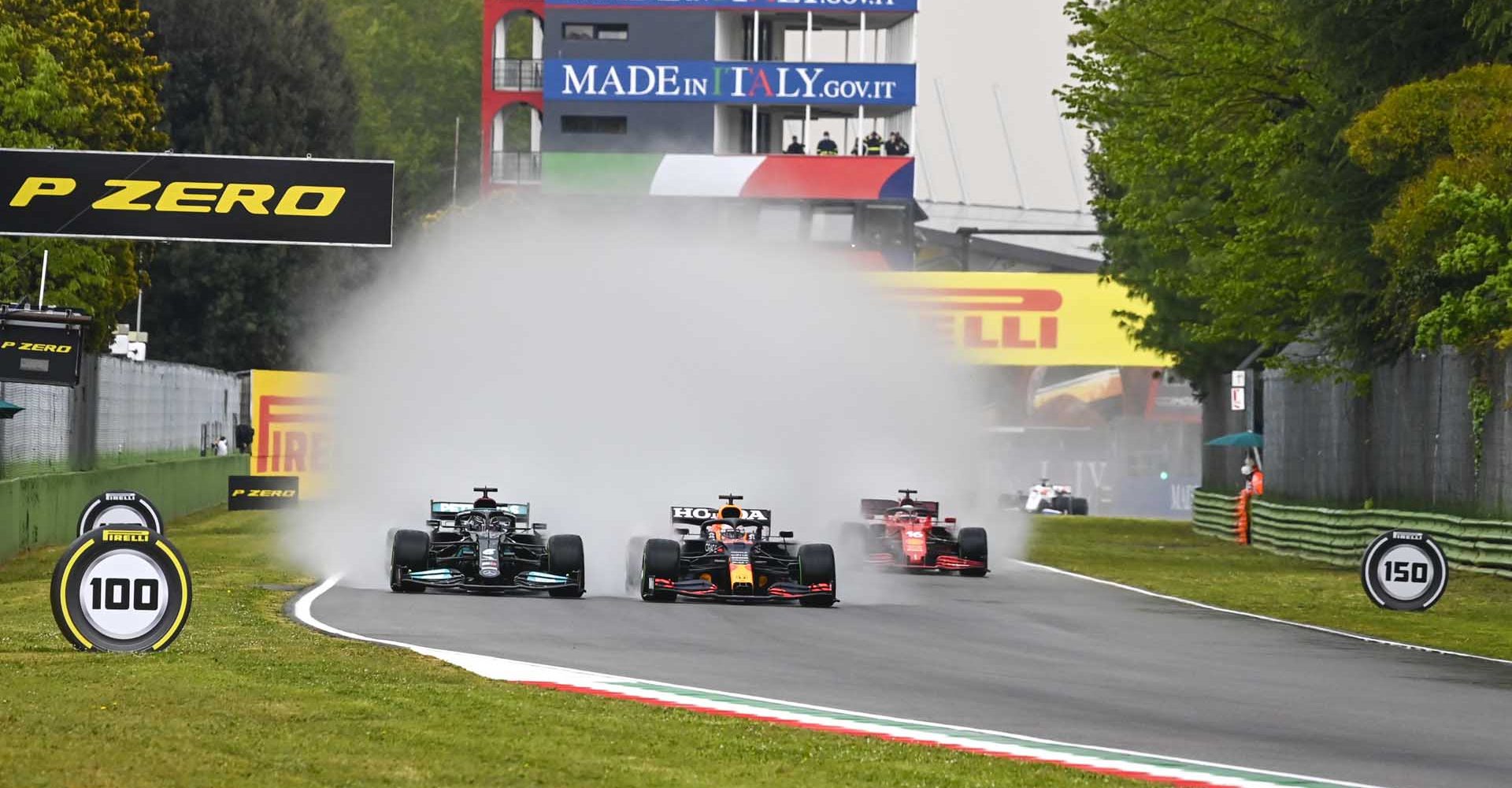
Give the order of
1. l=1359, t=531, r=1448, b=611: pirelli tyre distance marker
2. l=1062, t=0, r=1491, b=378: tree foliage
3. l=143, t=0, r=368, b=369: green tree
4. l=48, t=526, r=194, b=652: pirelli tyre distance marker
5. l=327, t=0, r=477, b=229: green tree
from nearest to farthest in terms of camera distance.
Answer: l=48, t=526, r=194, b=652: pirelli tyre distance marker < l=1359, t=531, r=1448, b=611: pirelli tyre distance marker < l=1062, t=0, r=1491, b=378: tree foliage < l=143, t=0, r=368, b=369: green tree < l=327, t=0, r=477, b=229: green tree

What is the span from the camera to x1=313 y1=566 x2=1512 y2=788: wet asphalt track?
1366cm

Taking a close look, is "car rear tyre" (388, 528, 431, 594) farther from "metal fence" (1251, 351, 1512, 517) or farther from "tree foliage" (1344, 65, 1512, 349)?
"metal fence" (1251, 351, 1512, 517)

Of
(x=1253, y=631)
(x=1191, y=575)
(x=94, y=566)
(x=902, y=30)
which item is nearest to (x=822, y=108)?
(x=902, y=30)

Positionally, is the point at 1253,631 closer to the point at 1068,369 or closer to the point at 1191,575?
the point at 1191,575

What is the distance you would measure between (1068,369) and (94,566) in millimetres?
109299

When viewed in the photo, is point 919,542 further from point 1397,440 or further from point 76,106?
point 76,106

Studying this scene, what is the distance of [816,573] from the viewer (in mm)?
23844

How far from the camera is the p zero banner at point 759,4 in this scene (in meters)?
79.2

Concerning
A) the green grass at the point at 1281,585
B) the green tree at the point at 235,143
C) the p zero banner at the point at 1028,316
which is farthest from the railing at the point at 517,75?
the green grass at the point at 1281,585

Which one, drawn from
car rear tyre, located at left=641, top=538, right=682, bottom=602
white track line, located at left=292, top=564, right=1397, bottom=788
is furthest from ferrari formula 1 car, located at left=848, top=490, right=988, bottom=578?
white track line, located at left=292, top=564, right=1397, bottom=788

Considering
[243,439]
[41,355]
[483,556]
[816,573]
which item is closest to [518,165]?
[243,439]

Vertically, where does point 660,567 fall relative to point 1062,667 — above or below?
above

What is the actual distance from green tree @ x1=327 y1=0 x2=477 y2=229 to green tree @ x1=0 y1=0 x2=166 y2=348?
55.9 meters

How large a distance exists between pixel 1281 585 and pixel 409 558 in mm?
13162
